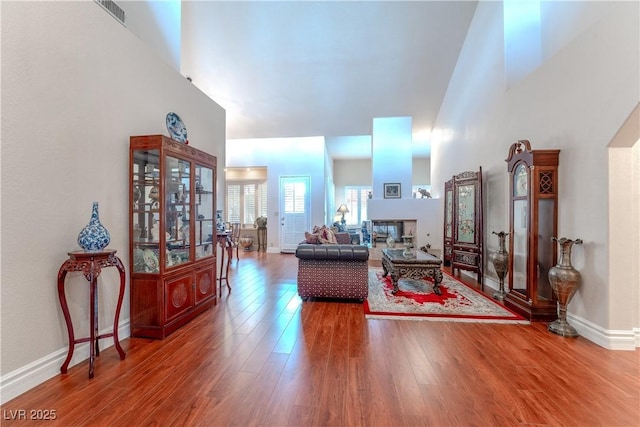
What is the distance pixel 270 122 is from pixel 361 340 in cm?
623

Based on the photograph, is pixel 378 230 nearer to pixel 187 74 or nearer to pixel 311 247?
pixel 311 247

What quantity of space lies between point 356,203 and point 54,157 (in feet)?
30.6

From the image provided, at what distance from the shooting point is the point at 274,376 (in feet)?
6.19

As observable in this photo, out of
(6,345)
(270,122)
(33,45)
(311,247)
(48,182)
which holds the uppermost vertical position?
(270,122)

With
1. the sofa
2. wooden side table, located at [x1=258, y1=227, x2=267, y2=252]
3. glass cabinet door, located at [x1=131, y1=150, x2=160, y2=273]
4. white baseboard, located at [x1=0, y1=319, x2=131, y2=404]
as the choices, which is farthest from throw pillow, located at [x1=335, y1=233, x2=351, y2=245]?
white baseboard, located at [x1=0, y1=319, x2=131, y2=404]

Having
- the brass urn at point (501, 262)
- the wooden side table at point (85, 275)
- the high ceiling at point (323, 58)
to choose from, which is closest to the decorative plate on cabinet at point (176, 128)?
the wooden side table at point (85, 275)

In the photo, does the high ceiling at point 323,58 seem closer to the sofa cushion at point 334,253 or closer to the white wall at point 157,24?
the white wall at point 157,24

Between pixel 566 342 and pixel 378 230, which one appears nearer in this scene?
pixel 566 342

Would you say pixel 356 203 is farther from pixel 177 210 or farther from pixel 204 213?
pixel 177 210

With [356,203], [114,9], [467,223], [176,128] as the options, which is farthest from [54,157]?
[356,203]

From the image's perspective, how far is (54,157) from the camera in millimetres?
1916

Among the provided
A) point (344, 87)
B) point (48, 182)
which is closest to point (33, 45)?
point (48, 182)

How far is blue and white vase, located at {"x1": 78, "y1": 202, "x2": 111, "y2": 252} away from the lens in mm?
1917

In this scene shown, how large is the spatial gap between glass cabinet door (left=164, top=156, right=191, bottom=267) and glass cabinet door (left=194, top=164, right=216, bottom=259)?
0.16m
